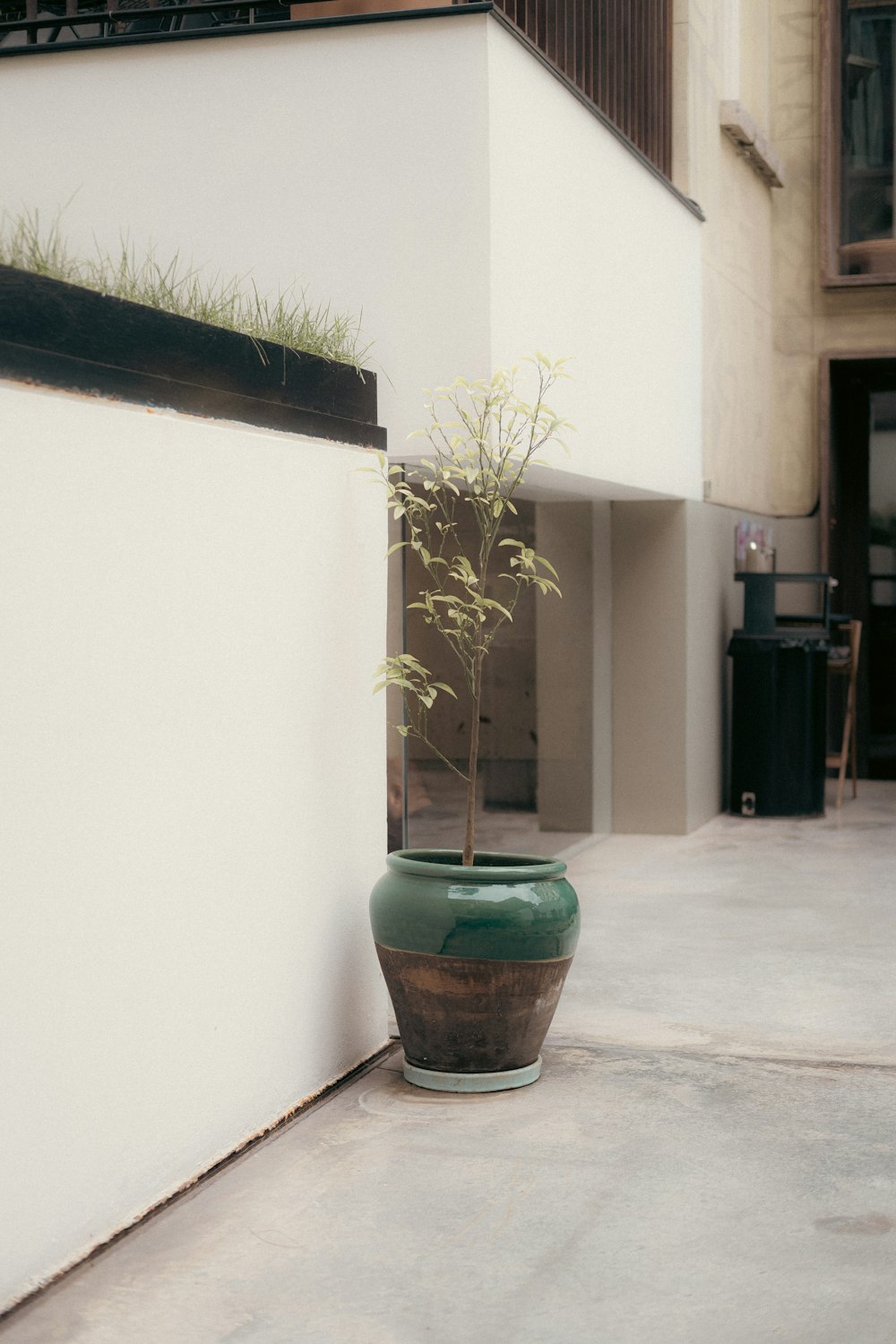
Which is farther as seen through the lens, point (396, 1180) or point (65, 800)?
point (396, 1180)

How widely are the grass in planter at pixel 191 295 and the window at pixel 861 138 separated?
663cm

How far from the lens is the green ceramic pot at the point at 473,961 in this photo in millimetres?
4164

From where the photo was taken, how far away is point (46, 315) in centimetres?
320

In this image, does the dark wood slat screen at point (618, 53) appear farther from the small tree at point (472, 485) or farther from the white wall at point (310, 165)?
the small tree at point (472, 485)

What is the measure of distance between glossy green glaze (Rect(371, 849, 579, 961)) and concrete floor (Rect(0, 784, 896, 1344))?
0.43 m

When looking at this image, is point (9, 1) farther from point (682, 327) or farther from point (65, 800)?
point (65, 800)

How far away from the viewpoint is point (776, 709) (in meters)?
9.41

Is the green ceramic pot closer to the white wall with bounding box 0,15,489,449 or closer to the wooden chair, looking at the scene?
the white wall with bounding box 0,15,489,449

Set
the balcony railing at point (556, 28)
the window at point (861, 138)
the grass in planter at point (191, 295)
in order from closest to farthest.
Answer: the grass in planter at point (191, 295), the balcony railing at point (556, 28), the window at point (861, 138)

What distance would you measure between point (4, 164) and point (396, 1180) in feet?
13.9

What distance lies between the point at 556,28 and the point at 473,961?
13.3 ft

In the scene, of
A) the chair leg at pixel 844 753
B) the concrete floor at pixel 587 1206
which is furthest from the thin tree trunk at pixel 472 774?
the chair leg at pixel 844 753

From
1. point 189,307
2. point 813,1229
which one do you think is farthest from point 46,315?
point 813,1229

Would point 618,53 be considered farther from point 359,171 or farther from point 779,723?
point 779,723
